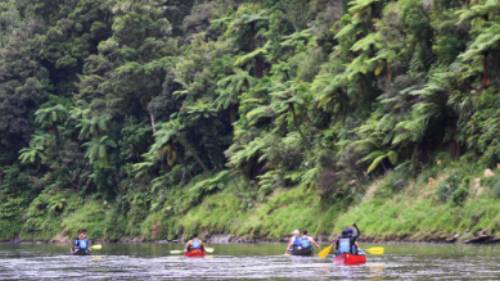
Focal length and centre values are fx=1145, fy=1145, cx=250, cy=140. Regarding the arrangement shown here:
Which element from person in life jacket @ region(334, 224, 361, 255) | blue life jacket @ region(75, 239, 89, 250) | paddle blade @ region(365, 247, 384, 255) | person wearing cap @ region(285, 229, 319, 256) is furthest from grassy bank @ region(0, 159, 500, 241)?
blue life jacket @ region(75, 239, 89, 250)

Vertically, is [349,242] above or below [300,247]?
below

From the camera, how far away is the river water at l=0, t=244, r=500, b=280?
95.2 ft

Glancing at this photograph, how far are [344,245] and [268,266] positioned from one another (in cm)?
234

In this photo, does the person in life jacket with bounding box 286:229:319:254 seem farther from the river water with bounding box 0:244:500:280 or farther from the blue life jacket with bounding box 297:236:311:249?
the river water with bounding box 0:244:500:280

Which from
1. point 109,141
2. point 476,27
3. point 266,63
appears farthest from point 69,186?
point 476,27

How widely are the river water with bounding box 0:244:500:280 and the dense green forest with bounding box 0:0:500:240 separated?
4.67m

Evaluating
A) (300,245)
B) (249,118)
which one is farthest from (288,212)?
(300,245)

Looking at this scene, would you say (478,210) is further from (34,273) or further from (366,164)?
(34,273)

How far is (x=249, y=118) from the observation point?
58875mm

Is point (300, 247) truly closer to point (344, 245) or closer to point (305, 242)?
point (305, 242)

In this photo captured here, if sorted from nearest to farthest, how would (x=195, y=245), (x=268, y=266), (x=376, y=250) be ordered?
(x=268, y=266) < (x=376, y=250) < (x=195, y=245)

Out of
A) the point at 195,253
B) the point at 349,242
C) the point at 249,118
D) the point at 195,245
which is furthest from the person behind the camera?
the point at 249,118

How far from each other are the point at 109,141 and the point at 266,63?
1146cm

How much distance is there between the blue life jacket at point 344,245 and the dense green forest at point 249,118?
687 centimetres
